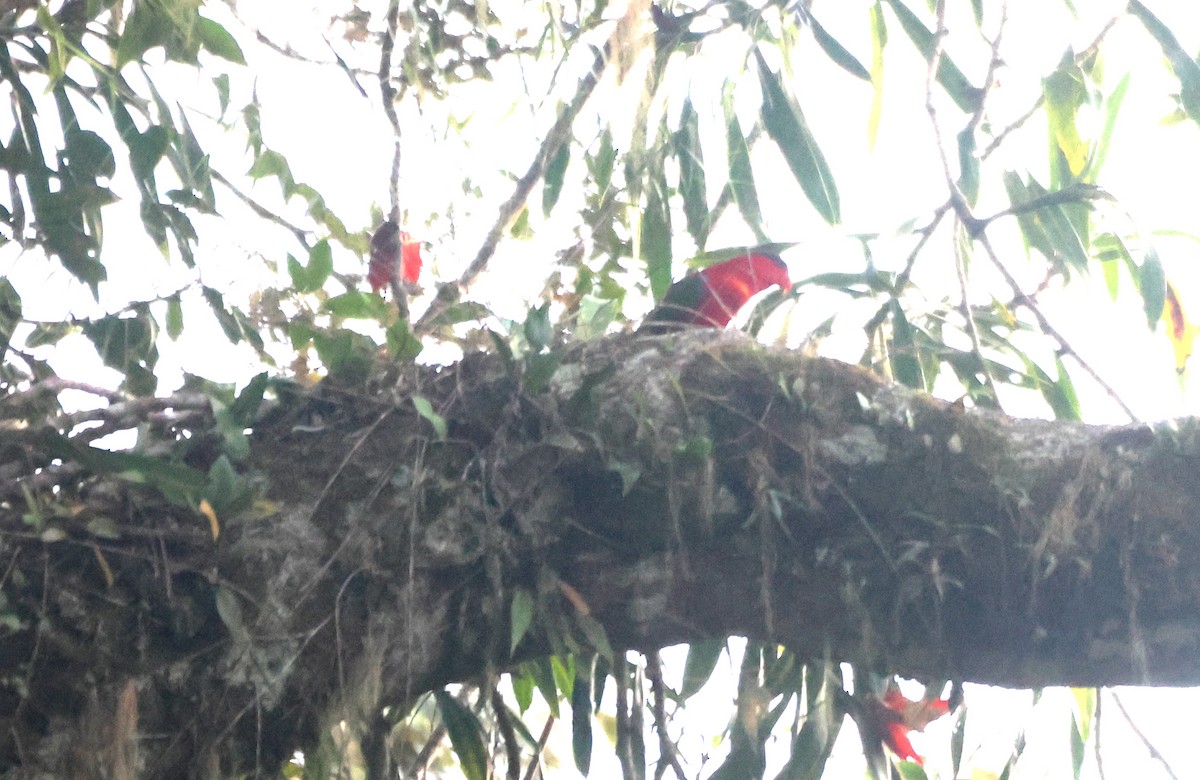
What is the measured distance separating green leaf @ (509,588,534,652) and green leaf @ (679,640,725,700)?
505mm

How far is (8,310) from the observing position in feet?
7.16

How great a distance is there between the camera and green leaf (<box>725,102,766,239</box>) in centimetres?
252

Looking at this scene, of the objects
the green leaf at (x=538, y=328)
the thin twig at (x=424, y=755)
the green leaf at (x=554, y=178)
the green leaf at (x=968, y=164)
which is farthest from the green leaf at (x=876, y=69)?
the thin twig at (x=424, y=755)

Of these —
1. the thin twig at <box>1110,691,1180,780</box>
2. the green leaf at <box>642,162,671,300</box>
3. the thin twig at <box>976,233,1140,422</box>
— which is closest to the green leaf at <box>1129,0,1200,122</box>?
the thin twig at <box>976,233,1140,422</box>

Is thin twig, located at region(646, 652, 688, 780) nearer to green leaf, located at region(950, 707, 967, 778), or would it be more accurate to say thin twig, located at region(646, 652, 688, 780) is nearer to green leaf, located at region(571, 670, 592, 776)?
green leaf, located at region(571, 670, 592, 776)

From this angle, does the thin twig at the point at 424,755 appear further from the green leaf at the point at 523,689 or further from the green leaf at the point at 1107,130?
the green leaf at the point at 1107,130

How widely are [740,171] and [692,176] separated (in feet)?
0.36

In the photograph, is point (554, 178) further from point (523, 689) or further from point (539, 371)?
point (523, 689)

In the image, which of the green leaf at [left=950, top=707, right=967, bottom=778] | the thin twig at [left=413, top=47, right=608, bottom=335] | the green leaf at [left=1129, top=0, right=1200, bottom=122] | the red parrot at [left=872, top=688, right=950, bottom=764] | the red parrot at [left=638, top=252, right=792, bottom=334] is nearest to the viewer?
the red parrot at [left=872, top=688, right=950, bottom=764]

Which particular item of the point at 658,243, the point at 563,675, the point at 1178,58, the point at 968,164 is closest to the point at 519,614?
the point at 563,675

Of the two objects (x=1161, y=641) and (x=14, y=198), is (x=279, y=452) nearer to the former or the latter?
(x=14, y=198)

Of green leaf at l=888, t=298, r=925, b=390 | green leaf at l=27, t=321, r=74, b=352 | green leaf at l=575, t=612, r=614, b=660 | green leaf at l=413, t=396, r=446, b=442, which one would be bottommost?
green leaf at l=575, t=612, r=614, b=660

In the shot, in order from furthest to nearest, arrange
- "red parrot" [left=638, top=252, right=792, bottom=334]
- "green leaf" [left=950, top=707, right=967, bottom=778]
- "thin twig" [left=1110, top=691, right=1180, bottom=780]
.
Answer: "red parrot" [left=638, top=252, right=792, bottom=334], "green leaf" [left=950, top=707, right=967, bottom=778], "thin twig" [left=1110, top=691, right=1180, bottom=780]

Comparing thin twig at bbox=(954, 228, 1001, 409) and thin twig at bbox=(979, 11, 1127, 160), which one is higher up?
thin twig at bbox=(979, 11, 1127, 160)
